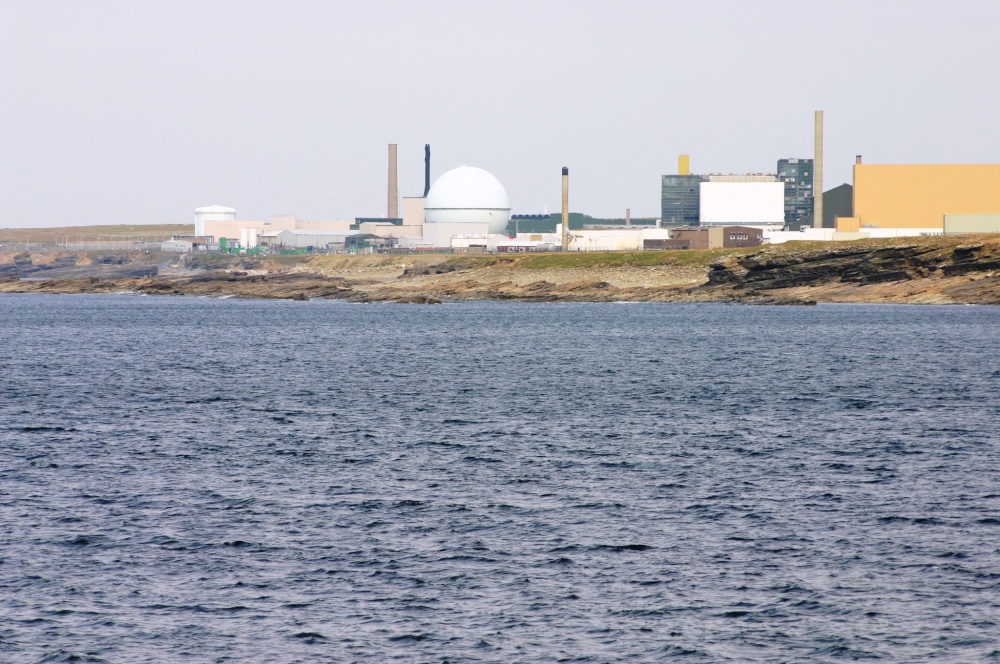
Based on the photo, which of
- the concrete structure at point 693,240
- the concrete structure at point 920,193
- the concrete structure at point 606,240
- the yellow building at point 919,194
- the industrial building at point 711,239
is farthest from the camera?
the concrete structure at point 606,240

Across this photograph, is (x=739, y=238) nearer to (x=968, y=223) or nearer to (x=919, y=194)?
(x=919, y=194)

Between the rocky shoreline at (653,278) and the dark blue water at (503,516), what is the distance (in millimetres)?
67325

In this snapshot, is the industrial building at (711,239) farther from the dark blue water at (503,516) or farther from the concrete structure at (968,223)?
the dark blue water at (503,516)

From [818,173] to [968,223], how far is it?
3019 centimetres

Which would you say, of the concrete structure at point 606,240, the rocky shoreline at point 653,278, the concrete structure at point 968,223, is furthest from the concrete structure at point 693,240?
Result: the concrete structure at point 968,223

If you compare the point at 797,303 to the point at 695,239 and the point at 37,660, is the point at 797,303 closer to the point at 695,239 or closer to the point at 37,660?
the point at 695,239

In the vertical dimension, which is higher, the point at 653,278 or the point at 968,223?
the point at 968,223

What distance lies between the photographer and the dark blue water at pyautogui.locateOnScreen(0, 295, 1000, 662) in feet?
64.4

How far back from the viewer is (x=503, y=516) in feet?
90.2

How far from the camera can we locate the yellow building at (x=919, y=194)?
17275cm

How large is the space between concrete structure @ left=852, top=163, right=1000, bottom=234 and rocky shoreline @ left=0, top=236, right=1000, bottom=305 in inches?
1344

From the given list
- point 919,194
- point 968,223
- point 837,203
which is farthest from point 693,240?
point 968,223

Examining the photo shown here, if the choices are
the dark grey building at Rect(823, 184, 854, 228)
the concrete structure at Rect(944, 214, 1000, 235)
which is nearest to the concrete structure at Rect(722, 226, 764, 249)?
the dark grey building at Rect(823, 184, 854, 228)

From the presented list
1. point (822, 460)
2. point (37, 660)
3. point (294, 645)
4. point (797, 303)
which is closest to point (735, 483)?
point (822, 460)
